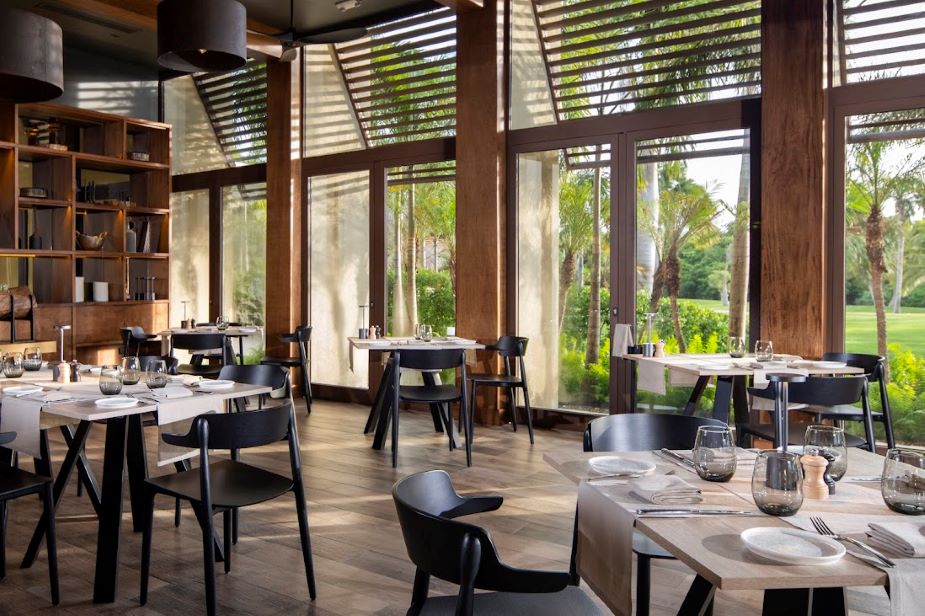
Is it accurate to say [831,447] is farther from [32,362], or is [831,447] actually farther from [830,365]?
[32,362]

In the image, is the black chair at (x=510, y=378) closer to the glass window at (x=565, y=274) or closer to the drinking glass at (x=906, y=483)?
the glass window at (x=565, y=274)

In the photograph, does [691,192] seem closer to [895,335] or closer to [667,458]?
[895,335]

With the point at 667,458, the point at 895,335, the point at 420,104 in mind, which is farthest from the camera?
the point at 420,104

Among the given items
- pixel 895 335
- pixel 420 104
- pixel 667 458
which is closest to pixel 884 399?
pixel 895 335

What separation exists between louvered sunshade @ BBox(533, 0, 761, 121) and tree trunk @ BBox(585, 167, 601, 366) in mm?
688

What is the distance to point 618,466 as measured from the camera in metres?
2.14

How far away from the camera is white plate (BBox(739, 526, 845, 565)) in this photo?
→ 146 centimetres

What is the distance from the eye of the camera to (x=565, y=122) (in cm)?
657

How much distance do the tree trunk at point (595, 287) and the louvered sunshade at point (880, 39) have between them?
1.97 metres

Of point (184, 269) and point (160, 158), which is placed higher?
point (160, 158)

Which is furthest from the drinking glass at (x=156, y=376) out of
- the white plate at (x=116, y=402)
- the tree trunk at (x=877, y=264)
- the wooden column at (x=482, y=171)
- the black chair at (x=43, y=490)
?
the tree trunk at (x=877, y=264)

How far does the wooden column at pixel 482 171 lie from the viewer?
22.2 ft

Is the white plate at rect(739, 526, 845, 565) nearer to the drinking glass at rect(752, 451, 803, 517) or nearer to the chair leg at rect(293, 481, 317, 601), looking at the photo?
the drinking glass at rect(752, 451, 803, 517)

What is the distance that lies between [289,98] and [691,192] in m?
4.38
